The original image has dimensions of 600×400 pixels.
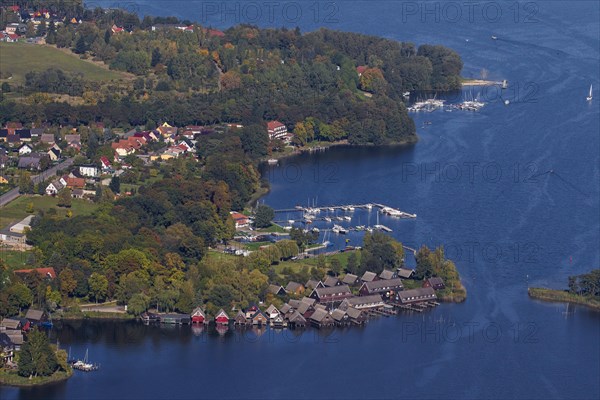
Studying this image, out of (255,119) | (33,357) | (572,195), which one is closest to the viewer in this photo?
(33,357)

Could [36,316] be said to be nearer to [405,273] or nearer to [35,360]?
[35,360]

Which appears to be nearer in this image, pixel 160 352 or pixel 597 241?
pixel 160 352

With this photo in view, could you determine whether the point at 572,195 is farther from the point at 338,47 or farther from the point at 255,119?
the point at 338,47

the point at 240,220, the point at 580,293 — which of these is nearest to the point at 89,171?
the point at 240,220

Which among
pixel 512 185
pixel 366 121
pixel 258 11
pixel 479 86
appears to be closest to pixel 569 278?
pixel 512 185

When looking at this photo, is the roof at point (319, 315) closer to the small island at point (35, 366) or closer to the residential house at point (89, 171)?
the small island at point (35, 366)

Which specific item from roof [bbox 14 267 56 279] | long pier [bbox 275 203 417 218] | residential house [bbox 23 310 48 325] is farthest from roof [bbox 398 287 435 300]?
residential house [bbox 23 310 48 325]
